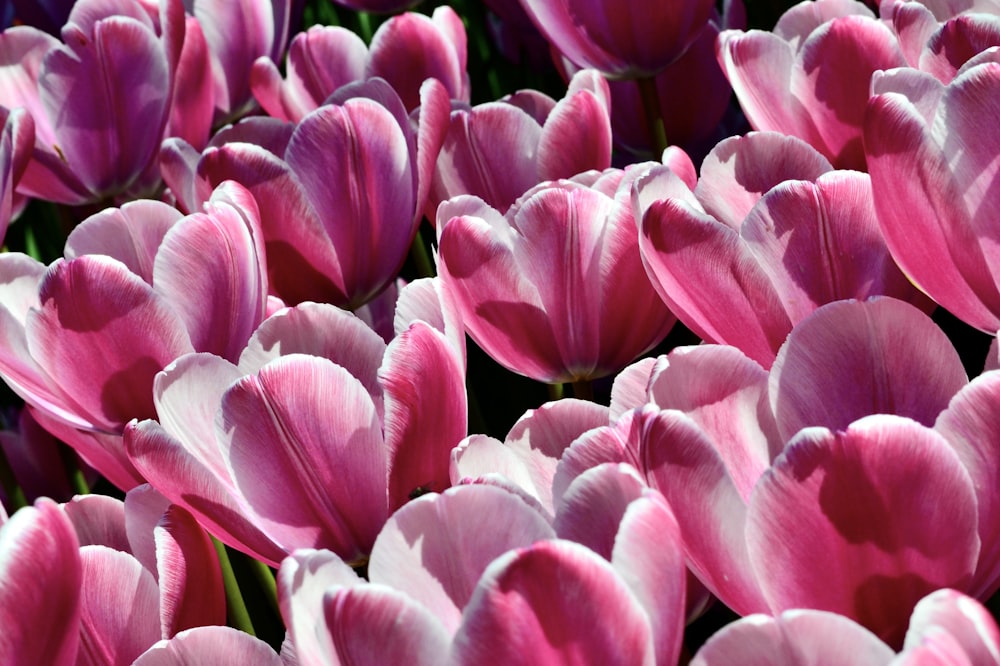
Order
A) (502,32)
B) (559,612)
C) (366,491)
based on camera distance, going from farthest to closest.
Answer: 1. (502,32)
2. (366,491)
3. (559,612)

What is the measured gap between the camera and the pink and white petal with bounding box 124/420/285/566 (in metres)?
0.44

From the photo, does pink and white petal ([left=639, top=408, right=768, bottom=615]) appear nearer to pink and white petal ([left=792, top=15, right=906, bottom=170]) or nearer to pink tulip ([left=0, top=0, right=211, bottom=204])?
pink and white petal ([left=792, top=15, right=906, bottom=170])

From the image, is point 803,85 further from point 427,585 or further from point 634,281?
point 427,585

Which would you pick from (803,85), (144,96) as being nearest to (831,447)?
(803,85)

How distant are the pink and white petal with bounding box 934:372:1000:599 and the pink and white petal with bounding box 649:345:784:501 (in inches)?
2.4

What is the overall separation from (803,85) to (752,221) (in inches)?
6.5

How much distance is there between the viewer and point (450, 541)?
344mm

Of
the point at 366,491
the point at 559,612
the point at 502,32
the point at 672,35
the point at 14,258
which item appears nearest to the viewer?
the point at 559,612

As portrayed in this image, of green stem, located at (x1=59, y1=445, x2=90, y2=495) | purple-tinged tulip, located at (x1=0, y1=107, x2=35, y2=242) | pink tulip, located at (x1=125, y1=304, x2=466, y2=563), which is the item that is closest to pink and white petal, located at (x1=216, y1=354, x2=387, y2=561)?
pink tulip, located at (x1=125, y1=304, x2=466, y2=563)

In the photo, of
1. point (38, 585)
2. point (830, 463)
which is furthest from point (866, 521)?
point (38, 585)

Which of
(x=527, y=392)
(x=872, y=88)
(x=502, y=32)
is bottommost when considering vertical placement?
(x=527, y=392)

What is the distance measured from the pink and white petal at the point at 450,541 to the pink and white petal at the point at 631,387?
9 cm

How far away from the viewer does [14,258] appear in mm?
599

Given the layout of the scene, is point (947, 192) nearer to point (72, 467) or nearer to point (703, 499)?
point (703, 499)
